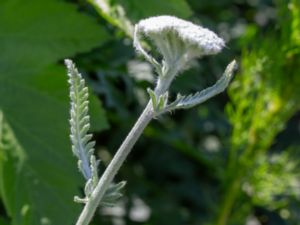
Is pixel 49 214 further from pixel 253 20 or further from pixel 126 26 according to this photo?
pixel 253 20

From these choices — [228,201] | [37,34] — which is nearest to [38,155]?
[37,34]

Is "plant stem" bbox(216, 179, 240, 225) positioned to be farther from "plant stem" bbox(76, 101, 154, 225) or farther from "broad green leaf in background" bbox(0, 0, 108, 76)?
"plant stem" bbox(76, 101, 154, 225)

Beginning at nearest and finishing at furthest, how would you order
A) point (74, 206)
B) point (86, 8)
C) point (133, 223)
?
1. point (74, 206)
2. point (86, 8)
3. point (133, 223)

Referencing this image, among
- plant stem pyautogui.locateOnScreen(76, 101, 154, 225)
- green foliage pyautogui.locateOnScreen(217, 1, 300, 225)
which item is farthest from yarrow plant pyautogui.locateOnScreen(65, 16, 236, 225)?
green foliage pyautogui.locateOnScreen(217, 1, 300, 225)

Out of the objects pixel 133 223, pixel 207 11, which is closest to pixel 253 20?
pixel 207 11

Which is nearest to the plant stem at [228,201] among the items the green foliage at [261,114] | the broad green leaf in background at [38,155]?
the green foliage at [261,114]
